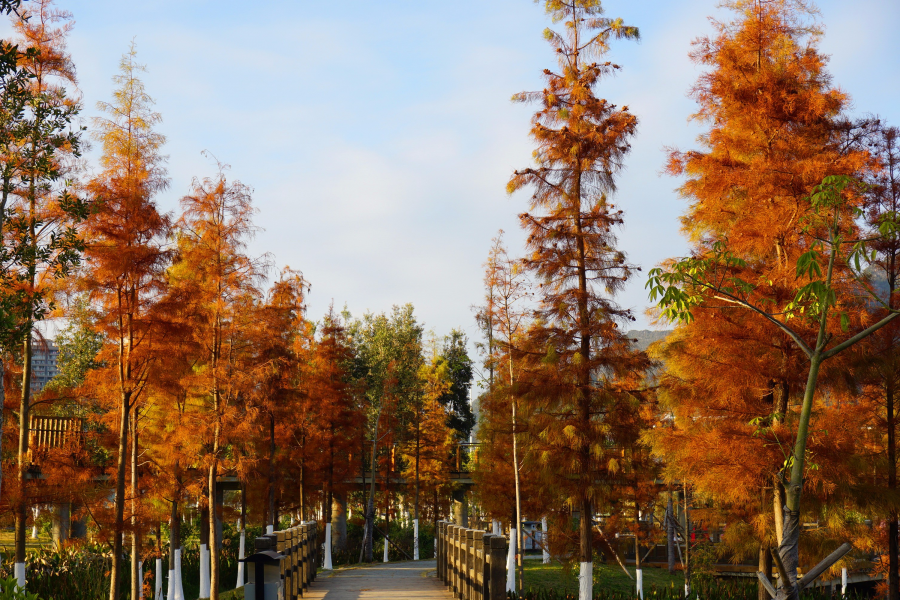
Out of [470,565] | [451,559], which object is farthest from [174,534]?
[470,565]

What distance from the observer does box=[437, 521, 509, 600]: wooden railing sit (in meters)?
10.6

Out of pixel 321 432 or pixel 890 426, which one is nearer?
pixel 890 426

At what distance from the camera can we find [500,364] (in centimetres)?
2517

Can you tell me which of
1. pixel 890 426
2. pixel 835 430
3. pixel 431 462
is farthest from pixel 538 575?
pixel 835 430

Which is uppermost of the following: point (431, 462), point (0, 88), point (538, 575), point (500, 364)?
point (0, 88)

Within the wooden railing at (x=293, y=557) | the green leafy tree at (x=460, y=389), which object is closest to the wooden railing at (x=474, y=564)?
the wooden railing at (x=293, y=557)

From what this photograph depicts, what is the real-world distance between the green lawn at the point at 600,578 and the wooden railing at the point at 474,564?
10.8 metres

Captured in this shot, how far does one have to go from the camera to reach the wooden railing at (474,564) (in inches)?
417

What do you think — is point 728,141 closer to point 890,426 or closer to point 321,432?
point 890,426

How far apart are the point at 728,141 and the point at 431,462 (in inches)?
1195

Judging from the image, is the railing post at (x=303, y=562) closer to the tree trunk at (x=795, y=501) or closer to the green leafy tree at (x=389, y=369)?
the tree trunk at (x=795, y=501)

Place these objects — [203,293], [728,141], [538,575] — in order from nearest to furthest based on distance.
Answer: [728,141] < [203,293] < [538,575]

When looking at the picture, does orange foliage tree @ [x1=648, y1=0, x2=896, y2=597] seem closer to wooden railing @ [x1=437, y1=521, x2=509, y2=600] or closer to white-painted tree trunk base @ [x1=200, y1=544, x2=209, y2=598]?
wooden railing @ [x1=437, y1=521, x2=509, y2=600]

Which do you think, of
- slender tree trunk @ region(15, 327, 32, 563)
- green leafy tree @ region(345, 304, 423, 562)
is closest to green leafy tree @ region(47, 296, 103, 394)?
green leafy tree @ region(345, 304, 423, 562)
